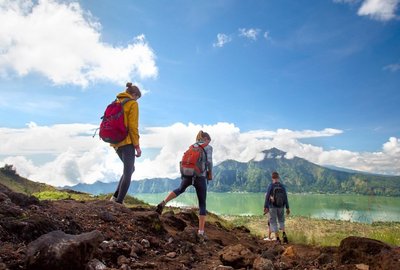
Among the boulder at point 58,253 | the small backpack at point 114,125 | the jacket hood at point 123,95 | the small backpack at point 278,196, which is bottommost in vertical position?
the boulder at point 58,253

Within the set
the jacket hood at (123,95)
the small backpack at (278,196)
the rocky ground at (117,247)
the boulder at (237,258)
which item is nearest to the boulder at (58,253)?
the rocky ground at (117,247)

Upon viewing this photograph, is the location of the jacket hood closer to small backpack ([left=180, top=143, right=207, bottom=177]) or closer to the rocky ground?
small backpack ([left=180, top=143, right=207, bottom=177])

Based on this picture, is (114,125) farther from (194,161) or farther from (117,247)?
(117,247)

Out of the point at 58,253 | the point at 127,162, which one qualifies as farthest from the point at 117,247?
the point at 127,162

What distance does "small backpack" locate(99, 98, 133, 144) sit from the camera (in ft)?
28.5

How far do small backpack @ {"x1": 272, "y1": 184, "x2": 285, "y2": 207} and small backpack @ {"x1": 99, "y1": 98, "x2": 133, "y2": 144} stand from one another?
7.08 m

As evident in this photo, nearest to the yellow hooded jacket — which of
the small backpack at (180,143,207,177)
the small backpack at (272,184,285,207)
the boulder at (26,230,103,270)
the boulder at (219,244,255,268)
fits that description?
the small backpack at (180,143,207,177)

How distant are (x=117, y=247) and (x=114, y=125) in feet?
12.4

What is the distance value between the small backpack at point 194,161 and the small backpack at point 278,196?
575 centimetres

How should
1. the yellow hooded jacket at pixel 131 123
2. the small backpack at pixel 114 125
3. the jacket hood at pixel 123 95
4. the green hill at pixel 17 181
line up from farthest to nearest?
the green hill at pixel 17 181 → the jacket hood at pixel 123 95 → the yellow hooded jacket at pixel 131 123 → the small backpack at pixel 114 125

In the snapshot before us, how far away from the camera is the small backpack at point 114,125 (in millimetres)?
8695

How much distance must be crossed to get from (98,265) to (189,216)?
7900mm

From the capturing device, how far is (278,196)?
13727mm

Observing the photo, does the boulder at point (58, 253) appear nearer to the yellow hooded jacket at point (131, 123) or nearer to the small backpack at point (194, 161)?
the small backpack at point (194, 161)
